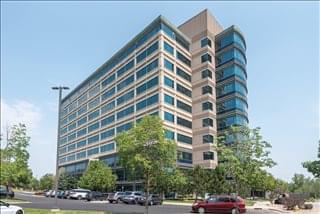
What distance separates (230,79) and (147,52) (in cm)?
1776

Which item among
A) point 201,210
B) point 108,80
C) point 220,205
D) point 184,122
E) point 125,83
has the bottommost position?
point 201,210

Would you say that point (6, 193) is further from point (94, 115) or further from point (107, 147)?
point (94, 115)

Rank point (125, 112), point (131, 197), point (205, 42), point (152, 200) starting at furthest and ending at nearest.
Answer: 1. point (125, 112)
2. point (205, 42)
3. point (131, 197)
4. point (152, 200)

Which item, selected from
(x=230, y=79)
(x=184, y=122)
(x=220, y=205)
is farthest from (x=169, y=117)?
(x=220, y=205)

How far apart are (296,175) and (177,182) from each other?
187 feet

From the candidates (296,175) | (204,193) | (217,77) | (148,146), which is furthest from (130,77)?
(148,146)

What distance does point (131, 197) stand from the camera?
2202 inches

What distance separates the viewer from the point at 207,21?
280 feet

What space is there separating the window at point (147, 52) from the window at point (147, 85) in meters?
5.66

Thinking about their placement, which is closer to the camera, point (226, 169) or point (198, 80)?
point (226, 169)

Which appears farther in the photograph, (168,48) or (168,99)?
(168,48)

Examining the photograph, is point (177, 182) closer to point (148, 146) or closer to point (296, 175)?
point (148, 146)

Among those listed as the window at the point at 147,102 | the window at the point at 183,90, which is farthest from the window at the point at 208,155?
the window at the point at 147,102

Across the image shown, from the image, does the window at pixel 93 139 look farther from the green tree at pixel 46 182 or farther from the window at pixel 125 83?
the green tree at pixel 46 182
